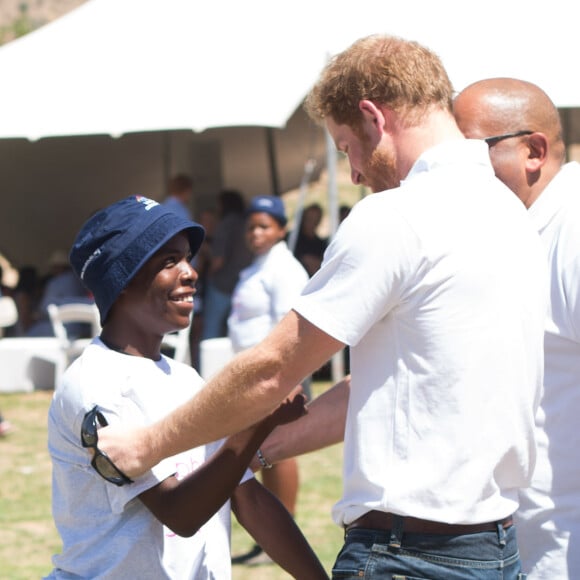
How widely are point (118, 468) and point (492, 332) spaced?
0.80 metres

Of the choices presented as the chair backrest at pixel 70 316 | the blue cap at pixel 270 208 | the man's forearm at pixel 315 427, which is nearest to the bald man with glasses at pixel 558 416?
Result: the man's forearm at pixel 315 427

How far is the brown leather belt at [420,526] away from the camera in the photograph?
85.2 inches

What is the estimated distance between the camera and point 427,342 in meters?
2.13

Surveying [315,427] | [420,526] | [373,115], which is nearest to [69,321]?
[315,427]

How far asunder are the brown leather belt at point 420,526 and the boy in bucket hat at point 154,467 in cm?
33

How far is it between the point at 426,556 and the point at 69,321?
1004cm

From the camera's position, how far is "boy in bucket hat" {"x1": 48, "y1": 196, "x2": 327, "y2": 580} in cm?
239

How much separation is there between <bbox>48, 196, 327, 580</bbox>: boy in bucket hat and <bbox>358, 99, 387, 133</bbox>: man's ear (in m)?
0.54

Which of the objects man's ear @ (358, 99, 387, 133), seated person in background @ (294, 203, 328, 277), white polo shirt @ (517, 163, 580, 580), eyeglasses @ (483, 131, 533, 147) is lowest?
seated person in background @ (294, 203, 328, 277)

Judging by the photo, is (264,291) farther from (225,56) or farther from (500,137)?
(225,56)

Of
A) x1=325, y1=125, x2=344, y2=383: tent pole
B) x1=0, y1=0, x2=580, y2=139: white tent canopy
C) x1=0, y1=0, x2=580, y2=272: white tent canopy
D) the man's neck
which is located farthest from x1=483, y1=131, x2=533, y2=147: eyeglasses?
x1=325, y1=125, x2=344, y2=383: tent pole

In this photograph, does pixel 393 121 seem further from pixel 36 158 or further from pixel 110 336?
pixel 36 158

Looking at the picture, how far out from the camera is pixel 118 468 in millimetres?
2318

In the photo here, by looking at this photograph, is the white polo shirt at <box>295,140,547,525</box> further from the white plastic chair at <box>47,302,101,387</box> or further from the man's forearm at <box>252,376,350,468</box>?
the white plastic chair at <box>47,302,101,387</box>
